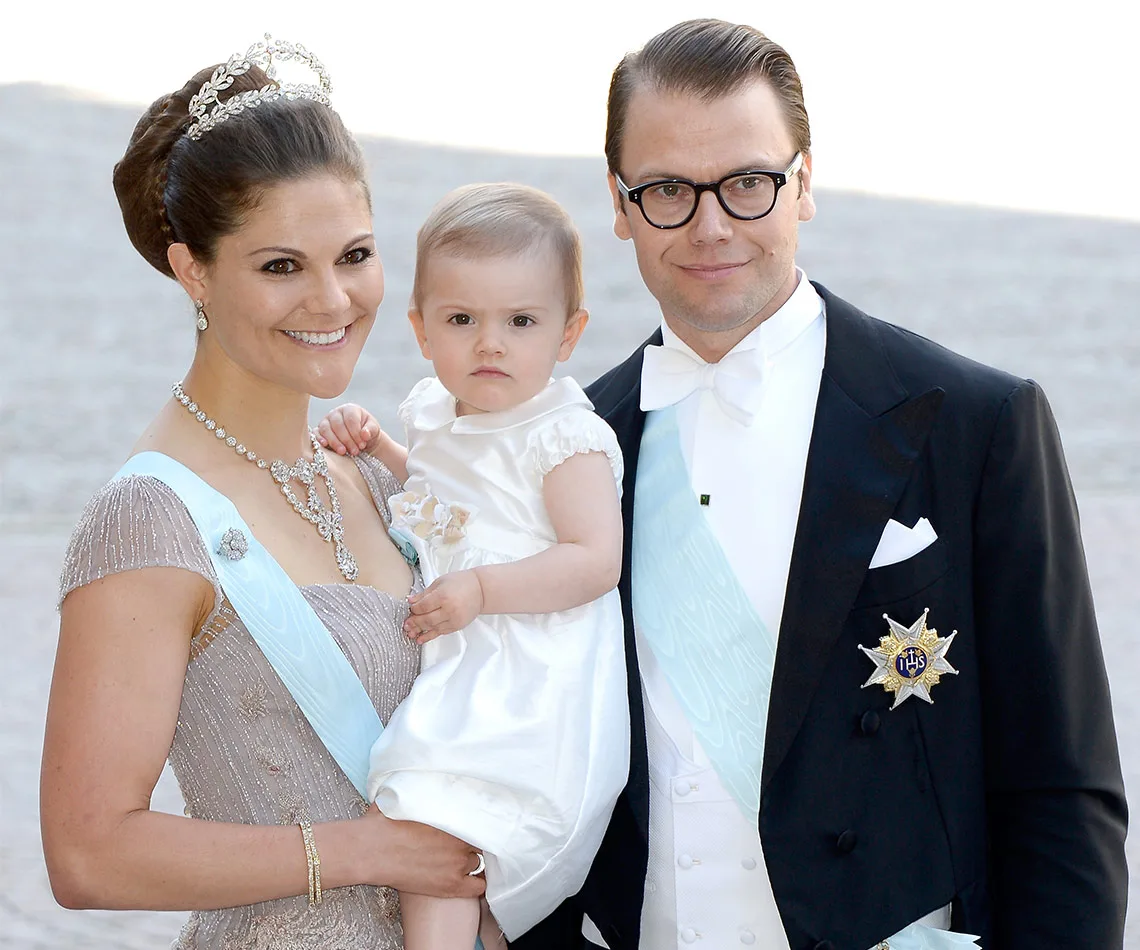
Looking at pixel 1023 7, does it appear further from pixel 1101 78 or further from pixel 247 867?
pixel 247 867

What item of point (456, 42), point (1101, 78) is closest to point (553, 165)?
point (456, 42)

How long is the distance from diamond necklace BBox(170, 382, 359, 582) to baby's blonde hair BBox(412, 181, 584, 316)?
1.20ft

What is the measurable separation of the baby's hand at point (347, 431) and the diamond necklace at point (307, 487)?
7.1 inches

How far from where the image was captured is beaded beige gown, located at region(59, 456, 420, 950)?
2.28m

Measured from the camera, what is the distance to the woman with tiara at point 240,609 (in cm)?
224

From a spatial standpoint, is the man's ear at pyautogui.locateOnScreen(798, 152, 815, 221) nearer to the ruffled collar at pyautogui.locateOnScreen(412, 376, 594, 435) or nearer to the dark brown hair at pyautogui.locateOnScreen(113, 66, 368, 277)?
the ruffled collar at pyautogui.locateOnScreen(412, 376, 594, 435)

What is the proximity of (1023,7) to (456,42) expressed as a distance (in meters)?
6.73

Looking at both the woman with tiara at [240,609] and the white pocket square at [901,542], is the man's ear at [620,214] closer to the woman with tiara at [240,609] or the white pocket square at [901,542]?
the woman with tiara at [240,609]

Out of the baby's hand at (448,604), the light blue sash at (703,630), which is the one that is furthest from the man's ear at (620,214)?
the baby's hand at (448,604)

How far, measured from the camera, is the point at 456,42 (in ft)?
53.8

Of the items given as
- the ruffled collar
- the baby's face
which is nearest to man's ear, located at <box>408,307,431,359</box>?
the baby's face

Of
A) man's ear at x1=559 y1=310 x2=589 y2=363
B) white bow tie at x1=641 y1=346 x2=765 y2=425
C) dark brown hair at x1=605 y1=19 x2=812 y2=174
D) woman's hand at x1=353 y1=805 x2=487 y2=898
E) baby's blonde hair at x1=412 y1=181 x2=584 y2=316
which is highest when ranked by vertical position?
dark brown hair at x1=605 y1=19 x2=812 y2=174

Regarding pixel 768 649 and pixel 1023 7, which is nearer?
pixel 768 649

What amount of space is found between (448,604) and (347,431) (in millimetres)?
602
